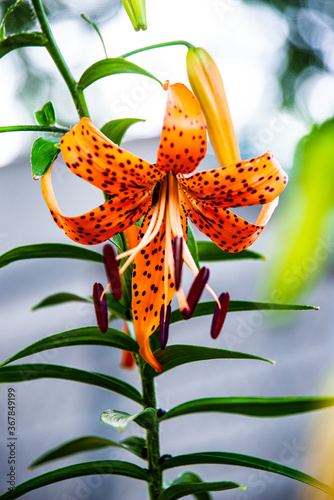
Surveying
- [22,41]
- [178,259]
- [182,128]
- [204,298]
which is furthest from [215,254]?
[204,298]

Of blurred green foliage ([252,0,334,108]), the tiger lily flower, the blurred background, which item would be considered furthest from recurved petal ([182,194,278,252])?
blurred green foliage ([252,0,334,108])

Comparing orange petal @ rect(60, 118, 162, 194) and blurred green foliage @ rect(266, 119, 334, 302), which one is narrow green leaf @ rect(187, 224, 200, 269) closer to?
orange petal @ rect(60, 118, 162, 194)

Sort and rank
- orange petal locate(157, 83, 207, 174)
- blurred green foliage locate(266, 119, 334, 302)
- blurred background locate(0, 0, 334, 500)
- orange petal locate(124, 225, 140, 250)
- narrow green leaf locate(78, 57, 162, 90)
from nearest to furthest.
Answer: blurred green foliage locate(266, 119, 334, 302) < orange petal locate(157, 83, 207, 174) < narrow green leaf locate(78, 57, 162, 90) < orange petal locate(124, 225, 140, 250) < blurred background locate(0, 0, 334, 500)

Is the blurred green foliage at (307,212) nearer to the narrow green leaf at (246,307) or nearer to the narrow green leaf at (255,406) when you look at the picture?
the narrow green leaf at (246,307)

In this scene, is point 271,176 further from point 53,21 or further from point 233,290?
point 53,21

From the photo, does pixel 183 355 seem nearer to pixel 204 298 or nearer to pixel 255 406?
pixel 255 406

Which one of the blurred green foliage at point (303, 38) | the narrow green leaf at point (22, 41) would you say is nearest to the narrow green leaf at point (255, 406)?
the narrow green leaf at point (22, 41)

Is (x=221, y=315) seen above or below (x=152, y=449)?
above

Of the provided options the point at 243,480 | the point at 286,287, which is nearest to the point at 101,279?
the point at 243,480
